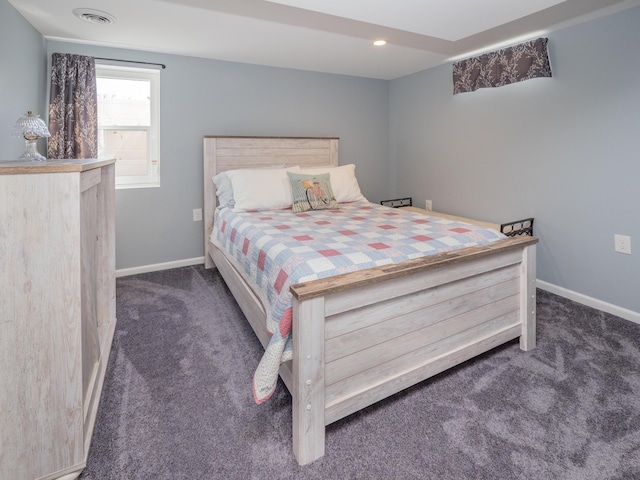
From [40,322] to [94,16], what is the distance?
7.50ft

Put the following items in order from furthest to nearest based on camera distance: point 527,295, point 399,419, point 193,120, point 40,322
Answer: point 193,120 → point 527,295 → point 399,419 → point 40,322

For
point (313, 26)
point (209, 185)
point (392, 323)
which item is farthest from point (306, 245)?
point (209, 185)

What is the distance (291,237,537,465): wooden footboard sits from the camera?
133 centimetres

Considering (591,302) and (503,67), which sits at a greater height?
(503,67)

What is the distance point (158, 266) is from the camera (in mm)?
3512

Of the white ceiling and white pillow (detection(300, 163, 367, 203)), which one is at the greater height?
the white ceiling

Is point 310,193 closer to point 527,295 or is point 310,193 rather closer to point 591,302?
point 527,295

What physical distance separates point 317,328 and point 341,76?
3586 mm

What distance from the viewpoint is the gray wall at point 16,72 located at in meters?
2.19

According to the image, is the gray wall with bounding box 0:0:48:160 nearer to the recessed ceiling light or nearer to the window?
the recessed ceiling light

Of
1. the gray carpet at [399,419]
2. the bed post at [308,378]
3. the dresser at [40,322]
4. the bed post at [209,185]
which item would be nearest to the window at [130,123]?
the bed post at [209,185]

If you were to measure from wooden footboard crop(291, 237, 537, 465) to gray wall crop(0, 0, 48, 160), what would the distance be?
230cm

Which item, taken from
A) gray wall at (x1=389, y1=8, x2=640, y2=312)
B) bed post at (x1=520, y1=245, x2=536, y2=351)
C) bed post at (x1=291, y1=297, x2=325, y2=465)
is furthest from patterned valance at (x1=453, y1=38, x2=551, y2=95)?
bed post at (x1=291, y1=297, x2=325, y2=465)

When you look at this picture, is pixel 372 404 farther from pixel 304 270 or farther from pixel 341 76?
pixel 341 76
